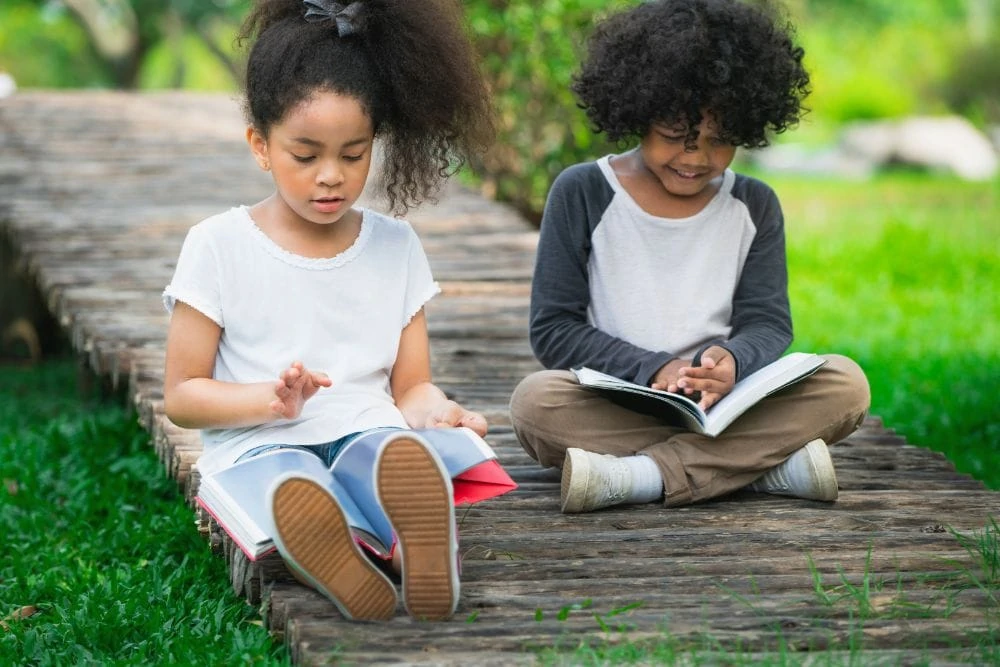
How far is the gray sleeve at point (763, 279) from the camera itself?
376 cm

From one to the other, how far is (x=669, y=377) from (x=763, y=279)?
47 cm

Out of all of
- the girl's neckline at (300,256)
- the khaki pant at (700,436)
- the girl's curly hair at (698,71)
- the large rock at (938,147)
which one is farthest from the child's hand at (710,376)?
the large rock at (938,147)

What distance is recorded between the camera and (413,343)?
3305 mm

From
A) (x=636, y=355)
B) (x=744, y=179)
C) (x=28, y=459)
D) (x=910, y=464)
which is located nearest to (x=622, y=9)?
(x=744, y=179)

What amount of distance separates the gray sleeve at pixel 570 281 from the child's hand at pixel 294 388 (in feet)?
3.25

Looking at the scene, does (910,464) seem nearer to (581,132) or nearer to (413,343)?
(413,343)

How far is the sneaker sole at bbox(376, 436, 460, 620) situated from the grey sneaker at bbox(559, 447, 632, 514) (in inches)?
31.2

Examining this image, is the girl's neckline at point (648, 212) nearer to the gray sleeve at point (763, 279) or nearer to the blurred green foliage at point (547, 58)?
the gray sleeve at point (763, 279)

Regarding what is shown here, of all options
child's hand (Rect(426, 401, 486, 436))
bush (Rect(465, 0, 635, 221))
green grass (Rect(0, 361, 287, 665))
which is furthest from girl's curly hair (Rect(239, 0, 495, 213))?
bush (Rect(465, 0, 635, 221))

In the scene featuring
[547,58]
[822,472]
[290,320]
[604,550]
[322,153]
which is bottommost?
[604,550]

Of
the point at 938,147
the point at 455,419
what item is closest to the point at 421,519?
the point at 455,419

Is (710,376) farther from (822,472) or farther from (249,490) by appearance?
(249,490)

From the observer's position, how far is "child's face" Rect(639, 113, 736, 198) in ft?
11.9

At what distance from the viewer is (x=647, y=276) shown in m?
3.75
